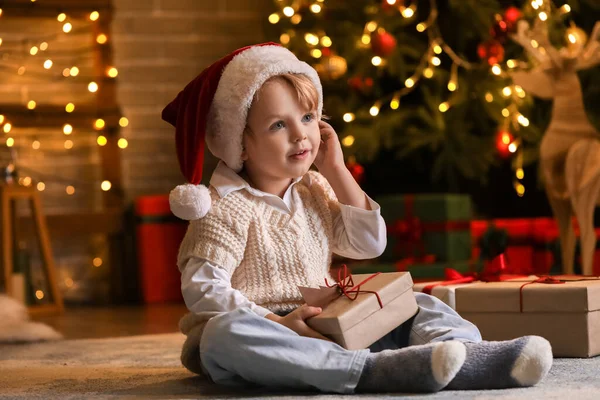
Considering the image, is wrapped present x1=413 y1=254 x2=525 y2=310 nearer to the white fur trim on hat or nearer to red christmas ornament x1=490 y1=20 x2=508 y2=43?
the white fur trim on hat

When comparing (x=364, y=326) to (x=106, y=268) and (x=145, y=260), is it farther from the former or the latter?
(x=106, y=268)

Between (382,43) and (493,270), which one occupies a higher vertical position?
(382,43)

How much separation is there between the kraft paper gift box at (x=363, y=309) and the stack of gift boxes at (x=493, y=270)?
333 millimetres

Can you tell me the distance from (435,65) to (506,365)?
7.92 feet

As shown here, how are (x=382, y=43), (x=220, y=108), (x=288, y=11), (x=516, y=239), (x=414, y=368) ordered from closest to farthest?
(x=414, y=368), (x=220, y=108), (x=516, y=239), (x=382, y=43), (x=288, y=11)

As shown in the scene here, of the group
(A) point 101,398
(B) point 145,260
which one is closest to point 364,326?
(A) point 101,398

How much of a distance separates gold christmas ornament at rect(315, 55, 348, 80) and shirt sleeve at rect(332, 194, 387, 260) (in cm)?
189

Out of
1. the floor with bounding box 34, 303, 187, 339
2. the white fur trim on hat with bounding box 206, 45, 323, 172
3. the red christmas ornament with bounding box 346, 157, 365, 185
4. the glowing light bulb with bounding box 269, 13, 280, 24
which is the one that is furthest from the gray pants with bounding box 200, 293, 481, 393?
the glowing light bulb with bounding box 269, 13, 280, 24

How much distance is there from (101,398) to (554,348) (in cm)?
79

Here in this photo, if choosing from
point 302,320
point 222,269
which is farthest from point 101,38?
point 302,320

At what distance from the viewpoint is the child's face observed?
1496 mm

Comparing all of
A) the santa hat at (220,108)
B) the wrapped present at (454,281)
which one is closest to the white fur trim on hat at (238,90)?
the santa hat at (220,108)

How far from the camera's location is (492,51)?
3352mm

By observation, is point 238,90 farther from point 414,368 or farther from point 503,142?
point 503,142
